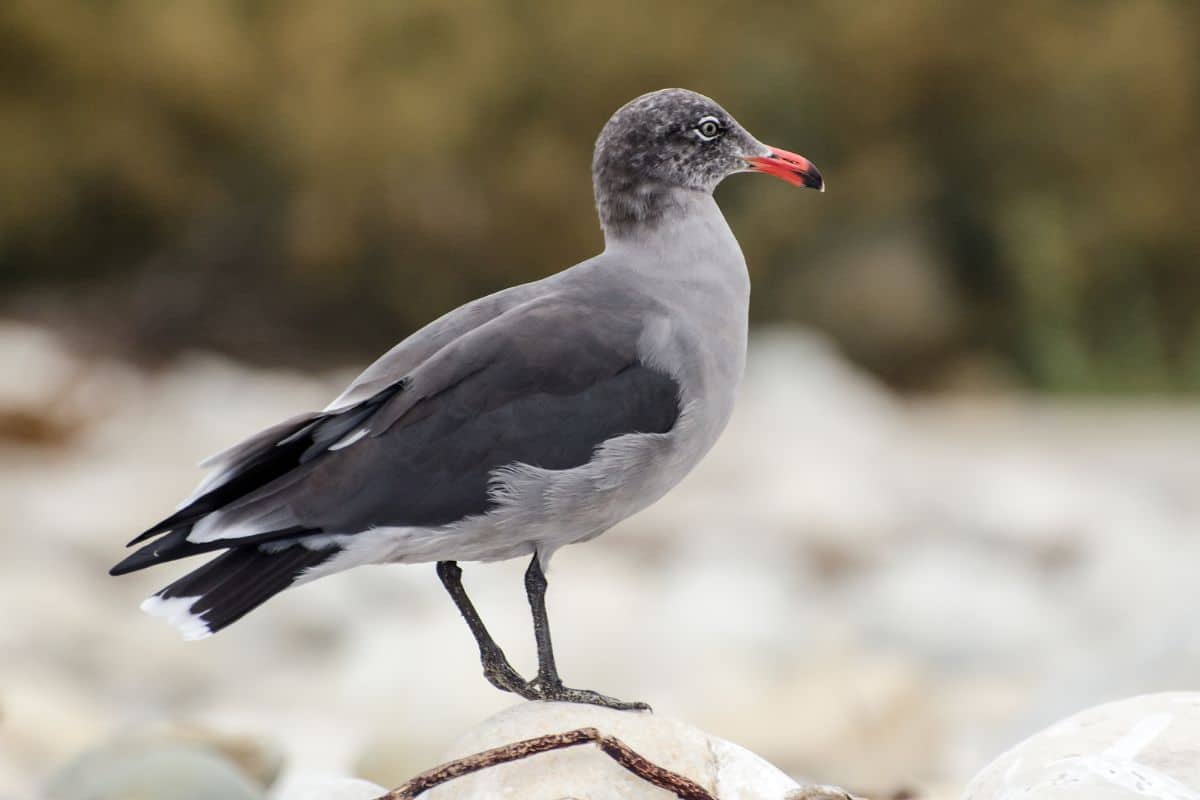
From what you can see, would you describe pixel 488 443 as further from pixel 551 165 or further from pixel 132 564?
pixel 551 165

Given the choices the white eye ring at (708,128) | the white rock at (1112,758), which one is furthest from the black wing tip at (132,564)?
the white rock at (1112,758)

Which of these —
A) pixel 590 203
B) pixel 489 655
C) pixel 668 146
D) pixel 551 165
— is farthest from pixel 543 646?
pixel 551 165

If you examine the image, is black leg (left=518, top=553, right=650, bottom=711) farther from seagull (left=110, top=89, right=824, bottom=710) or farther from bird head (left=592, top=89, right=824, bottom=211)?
bird head (left=592, top=89, right=824, bottom=211)

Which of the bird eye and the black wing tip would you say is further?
the bird eye

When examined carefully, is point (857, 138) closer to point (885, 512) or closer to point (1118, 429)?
point (1118, 429)

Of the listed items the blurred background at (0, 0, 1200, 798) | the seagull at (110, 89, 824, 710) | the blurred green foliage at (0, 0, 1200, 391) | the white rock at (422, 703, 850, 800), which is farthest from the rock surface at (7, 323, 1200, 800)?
the blurred green foliage at (0, 0, 1200, 391)

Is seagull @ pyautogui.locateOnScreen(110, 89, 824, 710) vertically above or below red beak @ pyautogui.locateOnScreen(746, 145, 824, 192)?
below

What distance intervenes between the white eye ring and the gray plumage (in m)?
0.21

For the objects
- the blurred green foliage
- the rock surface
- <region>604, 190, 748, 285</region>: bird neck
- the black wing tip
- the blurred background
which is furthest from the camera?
the blurred green foliage

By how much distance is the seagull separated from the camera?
7.77 ft

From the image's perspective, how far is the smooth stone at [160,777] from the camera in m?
2.90

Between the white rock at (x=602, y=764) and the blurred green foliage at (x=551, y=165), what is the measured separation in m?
8.61

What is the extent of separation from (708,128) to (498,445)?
64cm

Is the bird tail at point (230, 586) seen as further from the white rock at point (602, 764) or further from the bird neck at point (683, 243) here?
the bird neck at point (683, 243)
